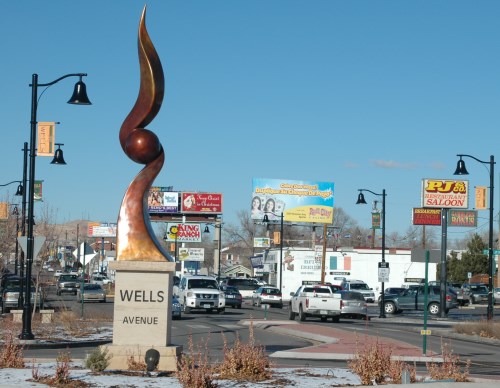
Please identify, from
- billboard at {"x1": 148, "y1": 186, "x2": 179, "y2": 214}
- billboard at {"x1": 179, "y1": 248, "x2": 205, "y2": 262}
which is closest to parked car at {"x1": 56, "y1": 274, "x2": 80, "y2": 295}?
billboard at {"x1": 179, "y1": 248, "x2": 205, "y2": 262}

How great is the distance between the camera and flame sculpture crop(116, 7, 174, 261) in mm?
18016

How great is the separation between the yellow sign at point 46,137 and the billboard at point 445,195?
26.0m

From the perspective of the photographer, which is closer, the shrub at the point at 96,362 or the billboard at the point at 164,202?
the shrub at the point at 96,362

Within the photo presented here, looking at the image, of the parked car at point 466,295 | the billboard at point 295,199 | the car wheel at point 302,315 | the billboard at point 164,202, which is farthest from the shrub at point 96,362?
the billboard at point 164,202

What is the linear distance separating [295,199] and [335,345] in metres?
73.6

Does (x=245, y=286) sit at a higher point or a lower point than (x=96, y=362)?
lower

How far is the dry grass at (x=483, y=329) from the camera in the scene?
111 ft

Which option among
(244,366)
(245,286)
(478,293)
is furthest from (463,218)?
(244,366)

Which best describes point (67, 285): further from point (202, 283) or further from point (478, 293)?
point (478, 293)

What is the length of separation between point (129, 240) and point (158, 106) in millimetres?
2719

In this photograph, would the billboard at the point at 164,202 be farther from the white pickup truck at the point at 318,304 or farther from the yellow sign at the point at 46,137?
the yellow sign at the point at 46,137

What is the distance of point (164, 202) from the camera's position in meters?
106

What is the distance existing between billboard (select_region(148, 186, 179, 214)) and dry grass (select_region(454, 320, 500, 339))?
72.1 metres

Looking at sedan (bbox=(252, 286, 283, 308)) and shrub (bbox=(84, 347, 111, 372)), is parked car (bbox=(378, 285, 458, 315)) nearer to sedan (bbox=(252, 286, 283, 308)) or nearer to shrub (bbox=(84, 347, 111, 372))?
sedan (bbox=(252, 286, 283, 308))
